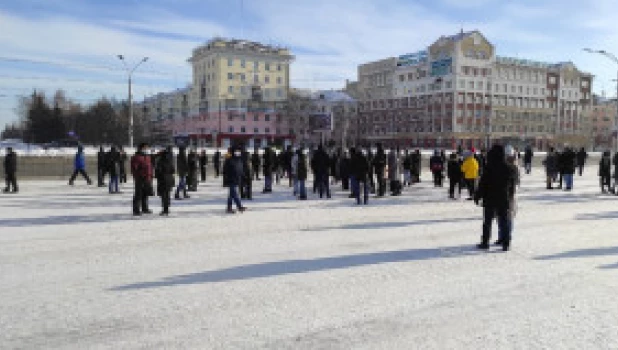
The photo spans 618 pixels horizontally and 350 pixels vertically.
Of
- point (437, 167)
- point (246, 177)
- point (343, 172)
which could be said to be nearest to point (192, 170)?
point (246, 177)

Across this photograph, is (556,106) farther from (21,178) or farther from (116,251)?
(116,251)

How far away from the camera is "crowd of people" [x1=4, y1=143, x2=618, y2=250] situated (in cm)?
762

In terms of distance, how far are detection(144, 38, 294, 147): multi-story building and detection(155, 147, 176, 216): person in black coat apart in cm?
5812

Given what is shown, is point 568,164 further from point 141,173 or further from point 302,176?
point 141,173

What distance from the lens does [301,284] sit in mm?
5578

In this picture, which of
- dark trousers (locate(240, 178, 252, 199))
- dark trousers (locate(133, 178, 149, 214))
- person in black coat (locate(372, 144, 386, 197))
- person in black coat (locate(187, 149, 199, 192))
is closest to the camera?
dark trousers (locate(133, 178, 149, 214))

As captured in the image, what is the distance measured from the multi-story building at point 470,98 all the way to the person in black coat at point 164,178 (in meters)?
68.1

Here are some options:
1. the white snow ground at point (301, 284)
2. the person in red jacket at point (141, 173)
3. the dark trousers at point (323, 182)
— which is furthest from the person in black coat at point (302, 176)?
the person in red jacket at point (141, 173)

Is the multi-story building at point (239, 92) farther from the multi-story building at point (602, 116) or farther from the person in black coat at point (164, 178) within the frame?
the multi-story building at point (602, 116)

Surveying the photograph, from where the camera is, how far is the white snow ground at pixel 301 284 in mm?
4094

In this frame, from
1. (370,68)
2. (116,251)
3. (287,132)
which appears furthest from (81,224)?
(370,68)

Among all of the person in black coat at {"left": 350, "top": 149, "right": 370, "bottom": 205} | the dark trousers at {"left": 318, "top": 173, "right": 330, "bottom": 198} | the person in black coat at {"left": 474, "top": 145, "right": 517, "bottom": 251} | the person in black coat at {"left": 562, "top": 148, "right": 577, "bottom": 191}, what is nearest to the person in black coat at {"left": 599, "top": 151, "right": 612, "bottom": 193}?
the person in black coat at {"left": 562, "top": 148, "right": 577, "bottom": 191}

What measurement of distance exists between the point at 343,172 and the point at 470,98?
65221 mm

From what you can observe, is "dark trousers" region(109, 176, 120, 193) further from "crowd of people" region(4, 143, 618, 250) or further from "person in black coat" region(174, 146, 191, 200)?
"person in black coat" region(174, 146, 191, 200)
